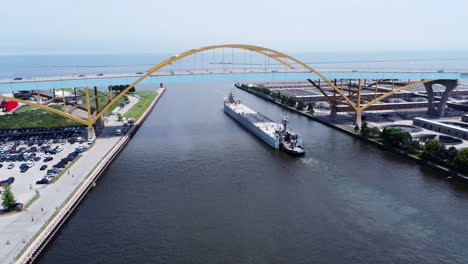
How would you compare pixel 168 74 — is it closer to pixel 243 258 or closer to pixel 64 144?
pixel 64 144

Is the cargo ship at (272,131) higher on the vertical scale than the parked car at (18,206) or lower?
higher

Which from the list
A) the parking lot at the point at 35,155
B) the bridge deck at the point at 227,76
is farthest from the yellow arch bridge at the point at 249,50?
the parking lot at the point at 35,155

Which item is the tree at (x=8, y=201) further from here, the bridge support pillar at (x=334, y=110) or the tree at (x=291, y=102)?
the tree at (x=291, y=102)

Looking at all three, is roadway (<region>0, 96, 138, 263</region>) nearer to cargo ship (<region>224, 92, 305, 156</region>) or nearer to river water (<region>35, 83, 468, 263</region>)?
river water (<region>35, 83, 468, 263</region>)

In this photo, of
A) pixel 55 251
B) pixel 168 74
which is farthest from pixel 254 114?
pixel 55 251

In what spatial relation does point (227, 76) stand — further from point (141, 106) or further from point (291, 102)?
point (141, 106)

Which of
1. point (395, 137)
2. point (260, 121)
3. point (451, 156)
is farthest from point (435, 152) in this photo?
point (260, 121)

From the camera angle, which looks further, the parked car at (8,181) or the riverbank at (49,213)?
the parked car at (8,181)

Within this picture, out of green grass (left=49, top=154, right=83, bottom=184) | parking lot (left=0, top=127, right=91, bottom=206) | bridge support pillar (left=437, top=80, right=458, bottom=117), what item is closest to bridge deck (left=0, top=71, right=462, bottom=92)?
bridge support pillar (left=437, top=80, right=458, bottom=117)
